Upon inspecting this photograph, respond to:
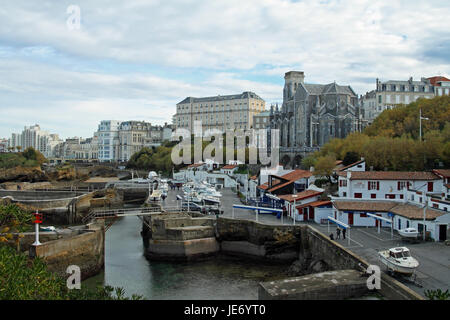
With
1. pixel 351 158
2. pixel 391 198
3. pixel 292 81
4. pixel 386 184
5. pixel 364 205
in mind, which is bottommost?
pixel 364 205

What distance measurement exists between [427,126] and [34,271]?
168ft

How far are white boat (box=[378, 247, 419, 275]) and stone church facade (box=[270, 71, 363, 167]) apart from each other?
5680 centimetres

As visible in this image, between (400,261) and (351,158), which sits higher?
(351,158)

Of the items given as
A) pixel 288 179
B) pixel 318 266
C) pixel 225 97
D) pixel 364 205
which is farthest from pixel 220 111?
pixel 318 266

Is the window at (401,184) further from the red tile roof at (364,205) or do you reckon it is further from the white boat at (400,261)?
the white boat at (400,261)

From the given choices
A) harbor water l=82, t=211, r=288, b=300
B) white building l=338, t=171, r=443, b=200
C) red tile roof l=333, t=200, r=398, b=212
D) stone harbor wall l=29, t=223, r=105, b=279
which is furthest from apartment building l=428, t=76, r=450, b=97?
stone harbor wall l=29, t=223, r=105, b=279

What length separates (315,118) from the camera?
265 ft

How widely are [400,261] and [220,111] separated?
124312 mm

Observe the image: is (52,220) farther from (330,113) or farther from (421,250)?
(330,113)

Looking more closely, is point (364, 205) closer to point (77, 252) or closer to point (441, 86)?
point (77, 252)

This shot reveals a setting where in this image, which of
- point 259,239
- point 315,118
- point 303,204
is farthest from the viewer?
point 315,118
